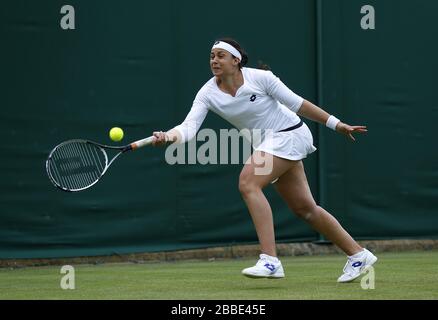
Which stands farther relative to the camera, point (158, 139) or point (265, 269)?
point (265, 269)

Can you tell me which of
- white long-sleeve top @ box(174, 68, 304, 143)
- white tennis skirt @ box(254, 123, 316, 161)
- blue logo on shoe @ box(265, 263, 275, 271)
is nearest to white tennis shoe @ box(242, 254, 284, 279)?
blue logo on shoe @ box(265, 263, 275, 271)

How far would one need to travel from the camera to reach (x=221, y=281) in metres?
7.16

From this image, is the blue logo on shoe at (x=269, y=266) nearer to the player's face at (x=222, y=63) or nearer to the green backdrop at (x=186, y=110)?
the player's face at (x=222, y=63)

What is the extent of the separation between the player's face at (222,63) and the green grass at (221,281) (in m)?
1.40

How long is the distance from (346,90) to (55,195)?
3.10 m

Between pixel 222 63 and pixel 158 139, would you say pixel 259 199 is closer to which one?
pixel 158 139

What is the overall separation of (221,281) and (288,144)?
1.22m

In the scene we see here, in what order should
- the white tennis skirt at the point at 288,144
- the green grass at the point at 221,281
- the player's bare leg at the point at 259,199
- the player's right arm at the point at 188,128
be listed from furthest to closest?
the white tennis skirt at the point at 288,144, the player's bare leg at the point at 259,199, the player's right arm at the point at 188,128, the green grass at the point at 221,281

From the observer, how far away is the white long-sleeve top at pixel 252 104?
21.4 feet

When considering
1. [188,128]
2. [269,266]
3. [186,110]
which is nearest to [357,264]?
[269,266]

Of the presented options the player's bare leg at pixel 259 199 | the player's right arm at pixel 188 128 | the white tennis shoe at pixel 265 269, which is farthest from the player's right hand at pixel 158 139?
the white tennis shoe at pixel 265 269

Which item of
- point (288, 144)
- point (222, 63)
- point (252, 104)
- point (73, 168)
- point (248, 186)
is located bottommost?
point (248, 186)

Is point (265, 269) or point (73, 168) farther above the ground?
point (73, 168)

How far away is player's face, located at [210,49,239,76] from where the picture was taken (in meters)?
6.57
